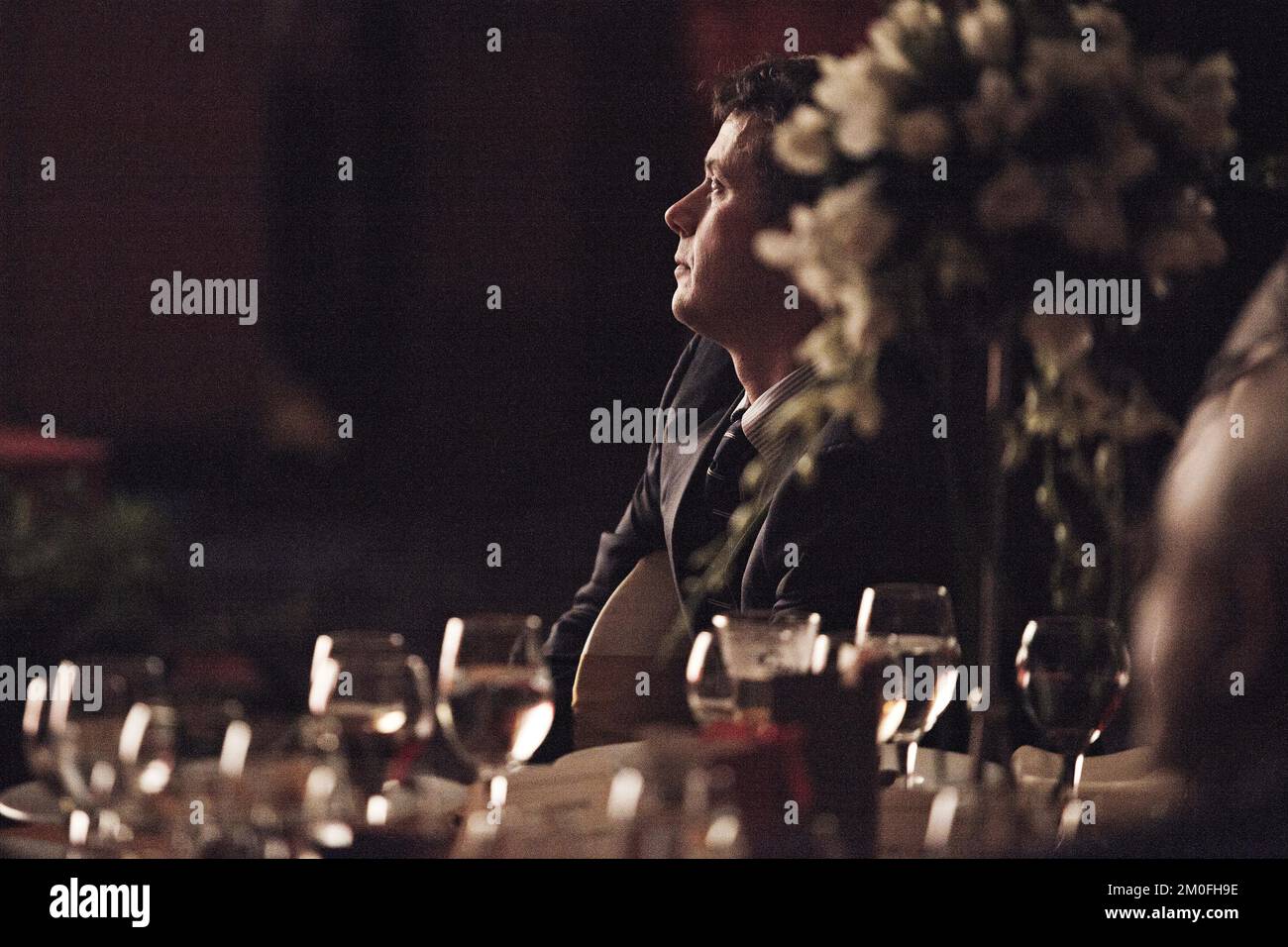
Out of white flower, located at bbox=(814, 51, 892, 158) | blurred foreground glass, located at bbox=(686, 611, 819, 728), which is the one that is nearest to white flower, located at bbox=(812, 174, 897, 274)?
white flower, located at bbox=(814, 51, 892, 158)

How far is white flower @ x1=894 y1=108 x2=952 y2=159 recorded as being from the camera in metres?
1.34

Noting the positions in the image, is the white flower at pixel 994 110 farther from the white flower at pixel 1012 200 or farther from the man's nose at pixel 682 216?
the man's nose at pixel 682 216

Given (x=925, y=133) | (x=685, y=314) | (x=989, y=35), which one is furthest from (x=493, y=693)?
(x=685, y=314)

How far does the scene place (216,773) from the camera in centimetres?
124

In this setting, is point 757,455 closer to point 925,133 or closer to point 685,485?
point 685,485

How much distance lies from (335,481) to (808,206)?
1041 millimetres

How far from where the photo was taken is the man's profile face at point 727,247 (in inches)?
103

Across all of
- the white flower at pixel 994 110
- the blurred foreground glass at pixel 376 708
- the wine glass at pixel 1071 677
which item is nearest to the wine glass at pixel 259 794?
the blurred foreground glass at pixel 376 708

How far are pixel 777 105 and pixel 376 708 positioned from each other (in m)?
1.67

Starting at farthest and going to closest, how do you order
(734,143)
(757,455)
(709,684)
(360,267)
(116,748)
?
(360,267), (734,143), (757,455), (709,684), (116,748)

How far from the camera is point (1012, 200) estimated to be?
134 cm

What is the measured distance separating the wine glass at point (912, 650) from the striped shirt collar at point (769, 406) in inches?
37.1
